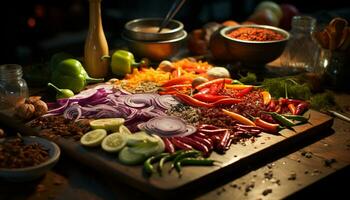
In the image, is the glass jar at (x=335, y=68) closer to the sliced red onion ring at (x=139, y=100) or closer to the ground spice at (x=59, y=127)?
the sliced red onion ring at (x=139, y=100)

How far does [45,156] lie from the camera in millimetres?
1923

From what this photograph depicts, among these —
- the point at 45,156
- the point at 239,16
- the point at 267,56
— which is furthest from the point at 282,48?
the point at 239,16

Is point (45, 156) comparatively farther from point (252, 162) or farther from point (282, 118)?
point (282, 118)

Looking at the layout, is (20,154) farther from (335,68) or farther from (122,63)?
(335,68)

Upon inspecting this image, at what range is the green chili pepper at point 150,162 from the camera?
1.85 metres

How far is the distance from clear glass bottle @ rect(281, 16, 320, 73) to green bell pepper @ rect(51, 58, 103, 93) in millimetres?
1301

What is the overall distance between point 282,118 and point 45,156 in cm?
105

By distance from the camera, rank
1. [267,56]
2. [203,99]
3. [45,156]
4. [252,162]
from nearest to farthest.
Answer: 1. [45,156]
2. [252,162]
3. [203,99]
4. [267,56]

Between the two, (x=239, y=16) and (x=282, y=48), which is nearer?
(x=282, y=48)

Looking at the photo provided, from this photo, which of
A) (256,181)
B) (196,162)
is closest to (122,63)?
(196,162)

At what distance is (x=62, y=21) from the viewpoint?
482 cm

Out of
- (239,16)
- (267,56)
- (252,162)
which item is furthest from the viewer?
(239,16)

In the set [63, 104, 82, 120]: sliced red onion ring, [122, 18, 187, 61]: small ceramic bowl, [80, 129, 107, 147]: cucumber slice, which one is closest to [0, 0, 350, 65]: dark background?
[122, 18, 187, 61]: small ceramic bowl

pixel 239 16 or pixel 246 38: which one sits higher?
pixel 246 38
